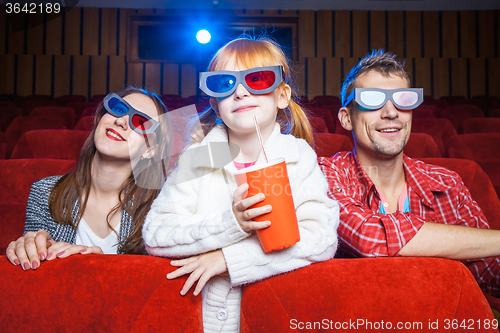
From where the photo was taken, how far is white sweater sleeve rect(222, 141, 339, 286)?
1.39 feet

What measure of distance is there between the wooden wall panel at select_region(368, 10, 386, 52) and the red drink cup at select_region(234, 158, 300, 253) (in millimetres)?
4065

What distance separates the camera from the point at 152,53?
4020 mm

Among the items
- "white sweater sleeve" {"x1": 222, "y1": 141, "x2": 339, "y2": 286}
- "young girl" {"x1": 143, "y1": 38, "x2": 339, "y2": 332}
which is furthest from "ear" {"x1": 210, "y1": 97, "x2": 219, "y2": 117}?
"white sweater sleeve" {"x1": 222, "y1": 141, "x2": 339, "y2": 286}

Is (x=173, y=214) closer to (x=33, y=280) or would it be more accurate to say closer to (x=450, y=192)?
(x=33, y=280)

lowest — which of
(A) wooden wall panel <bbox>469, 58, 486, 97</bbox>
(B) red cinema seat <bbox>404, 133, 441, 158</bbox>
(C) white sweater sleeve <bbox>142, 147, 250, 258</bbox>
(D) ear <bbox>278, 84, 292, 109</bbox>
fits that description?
(C) white sweater sleeve <bbox>142, 147, 250, 258</bbox>

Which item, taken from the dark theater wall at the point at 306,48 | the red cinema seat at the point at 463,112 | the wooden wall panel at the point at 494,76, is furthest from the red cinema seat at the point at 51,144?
the wooden wall panel at the point at 494,76

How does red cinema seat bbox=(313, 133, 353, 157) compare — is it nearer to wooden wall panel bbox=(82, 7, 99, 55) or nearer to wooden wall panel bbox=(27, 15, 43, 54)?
wooden wall panel bbox=(82, 7, 99, 55)

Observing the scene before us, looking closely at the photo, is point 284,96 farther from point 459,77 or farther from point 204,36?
point 459,77

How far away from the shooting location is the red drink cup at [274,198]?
364 millimetres

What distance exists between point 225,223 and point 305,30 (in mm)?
3970

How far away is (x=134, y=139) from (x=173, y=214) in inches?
10.6

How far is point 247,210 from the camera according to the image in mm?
388

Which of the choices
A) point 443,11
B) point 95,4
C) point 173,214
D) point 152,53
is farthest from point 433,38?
point 173,214

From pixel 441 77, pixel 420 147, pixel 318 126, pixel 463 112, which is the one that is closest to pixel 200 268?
pixel 420 147
